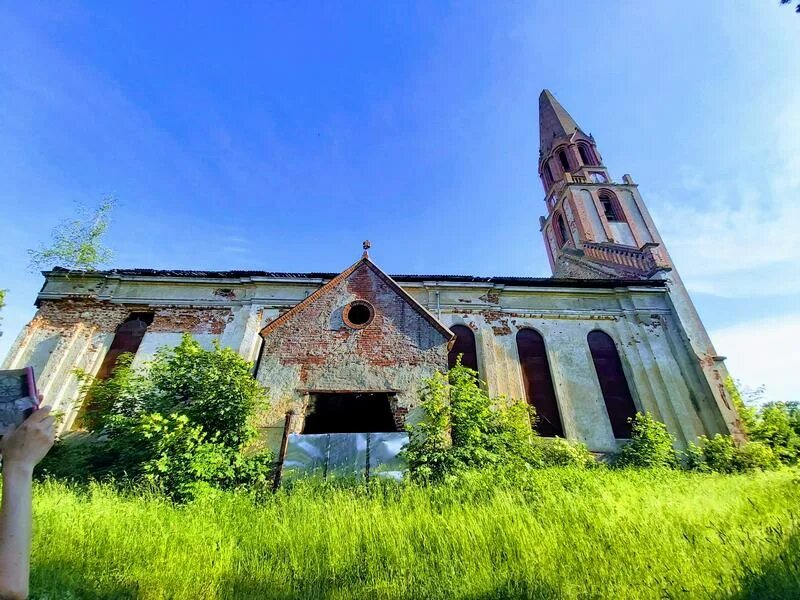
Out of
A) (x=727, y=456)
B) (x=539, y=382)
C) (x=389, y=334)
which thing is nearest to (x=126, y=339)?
(x=389, y=334)

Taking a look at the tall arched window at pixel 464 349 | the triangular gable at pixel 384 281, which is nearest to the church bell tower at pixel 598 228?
the tall arched window at pixel 464 349

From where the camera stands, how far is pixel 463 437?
8.61 meters

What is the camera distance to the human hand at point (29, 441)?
1.60 metres

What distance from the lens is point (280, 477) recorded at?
26.2ft

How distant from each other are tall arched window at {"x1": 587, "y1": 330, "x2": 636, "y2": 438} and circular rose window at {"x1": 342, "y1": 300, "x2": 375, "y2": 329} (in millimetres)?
8707

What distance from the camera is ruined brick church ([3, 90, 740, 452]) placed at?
32.2ft

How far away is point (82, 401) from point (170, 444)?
6.79m

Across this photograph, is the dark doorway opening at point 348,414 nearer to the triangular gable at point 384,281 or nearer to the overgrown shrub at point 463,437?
the overgrown shrub at point 463,437

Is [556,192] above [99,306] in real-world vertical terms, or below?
above

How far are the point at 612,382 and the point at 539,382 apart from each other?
2.66 m

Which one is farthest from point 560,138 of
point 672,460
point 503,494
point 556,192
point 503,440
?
point 503,494

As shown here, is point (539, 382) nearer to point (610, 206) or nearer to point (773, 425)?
point (773, 425)

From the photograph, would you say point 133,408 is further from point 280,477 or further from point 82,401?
point 280,477

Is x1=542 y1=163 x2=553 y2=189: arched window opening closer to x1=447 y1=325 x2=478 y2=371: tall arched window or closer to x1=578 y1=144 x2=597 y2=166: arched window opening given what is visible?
x1=578 y1=144 x2=597 y2=166: arched window opening
